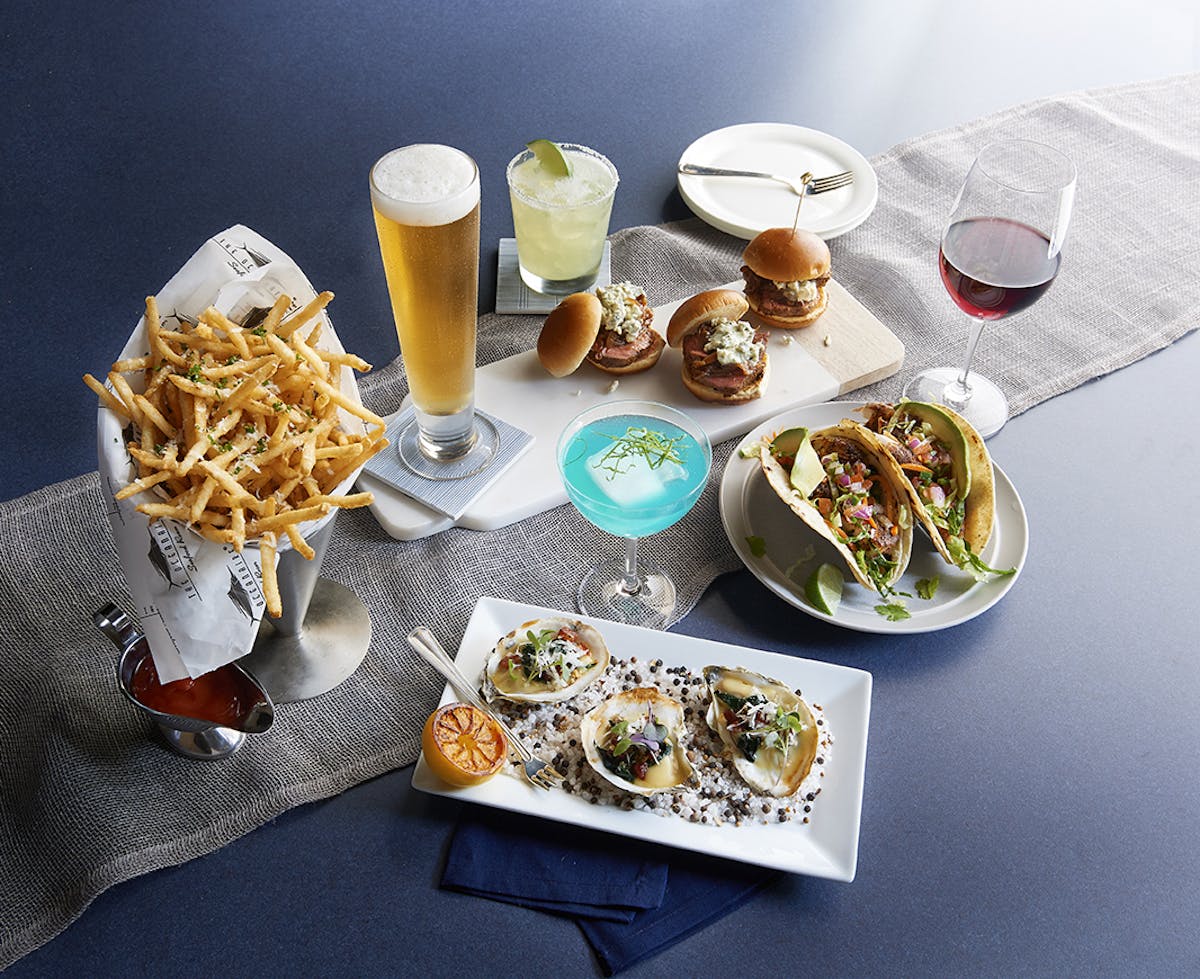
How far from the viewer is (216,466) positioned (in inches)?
55.5

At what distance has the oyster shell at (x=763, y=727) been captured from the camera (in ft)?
5.08

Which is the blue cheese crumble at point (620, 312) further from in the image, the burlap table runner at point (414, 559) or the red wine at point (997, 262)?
the red wine at point (997, 262)

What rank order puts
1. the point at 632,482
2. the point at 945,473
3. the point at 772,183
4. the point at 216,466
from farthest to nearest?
the point at 772,183 → the point at 945,473 → the point at 632,482 → the point at 216,466

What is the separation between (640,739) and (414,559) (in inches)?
23.2

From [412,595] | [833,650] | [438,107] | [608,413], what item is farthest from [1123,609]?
[438,107]

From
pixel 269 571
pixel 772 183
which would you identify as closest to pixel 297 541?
pixel 269 571

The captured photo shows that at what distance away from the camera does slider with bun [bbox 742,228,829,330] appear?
2305mm

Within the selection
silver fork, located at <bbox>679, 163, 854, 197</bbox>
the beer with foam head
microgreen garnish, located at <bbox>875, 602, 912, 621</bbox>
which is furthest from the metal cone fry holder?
silver fork, located at <bbox>679, 163, 854, 197</bbox>

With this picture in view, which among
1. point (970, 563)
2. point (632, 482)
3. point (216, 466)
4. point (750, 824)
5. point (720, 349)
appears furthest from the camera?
point (720, 349)

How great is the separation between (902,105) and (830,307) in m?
0.98

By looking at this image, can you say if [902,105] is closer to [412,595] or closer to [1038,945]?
[412,595]

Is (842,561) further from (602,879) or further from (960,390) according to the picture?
(602,879)

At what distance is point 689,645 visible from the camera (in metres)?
1.72

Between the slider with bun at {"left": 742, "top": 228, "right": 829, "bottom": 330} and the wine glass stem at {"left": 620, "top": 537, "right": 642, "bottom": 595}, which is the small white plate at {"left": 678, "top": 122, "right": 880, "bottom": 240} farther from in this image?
the wine glass stem at {"left": 620, "top": 537, "right": 642, "bottom": 595}
